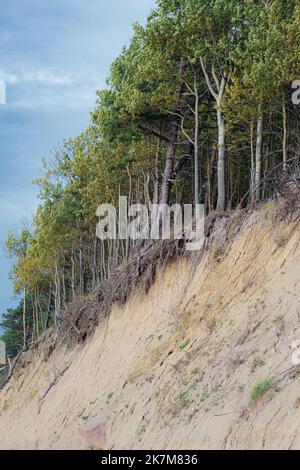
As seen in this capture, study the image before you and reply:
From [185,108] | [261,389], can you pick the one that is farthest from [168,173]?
[261,389]

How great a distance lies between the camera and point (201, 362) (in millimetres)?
19766

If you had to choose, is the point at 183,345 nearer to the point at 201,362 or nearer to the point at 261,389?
the point at 201,362

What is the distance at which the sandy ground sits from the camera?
15477 millimetres

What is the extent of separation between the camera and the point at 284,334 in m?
16.9

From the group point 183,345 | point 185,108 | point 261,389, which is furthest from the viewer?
point 185,108

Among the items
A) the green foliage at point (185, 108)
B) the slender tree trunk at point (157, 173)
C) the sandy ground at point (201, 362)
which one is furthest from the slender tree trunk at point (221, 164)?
the slender tree trunk at point (157, 173)

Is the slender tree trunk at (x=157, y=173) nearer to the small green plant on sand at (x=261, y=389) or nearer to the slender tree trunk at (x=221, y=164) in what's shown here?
the slender tree trunk at (x=221, y=164)

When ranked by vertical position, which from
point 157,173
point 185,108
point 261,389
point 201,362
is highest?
point 185,108

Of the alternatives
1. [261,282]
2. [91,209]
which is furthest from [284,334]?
[91,209]

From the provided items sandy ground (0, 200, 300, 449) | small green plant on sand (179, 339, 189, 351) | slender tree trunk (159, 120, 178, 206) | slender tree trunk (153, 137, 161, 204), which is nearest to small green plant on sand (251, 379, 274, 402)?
sandy ground (0, 200, 300, 449)

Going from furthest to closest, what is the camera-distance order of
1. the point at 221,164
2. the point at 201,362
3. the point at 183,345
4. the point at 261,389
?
the point at 221,164 → the point at 183,345 → the point at 201,362 → the point at 261,389

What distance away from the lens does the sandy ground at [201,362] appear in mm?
15477

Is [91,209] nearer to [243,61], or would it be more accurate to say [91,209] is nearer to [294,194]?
[243,61]
